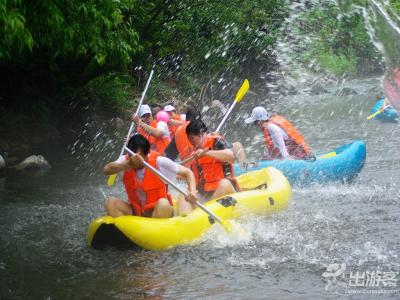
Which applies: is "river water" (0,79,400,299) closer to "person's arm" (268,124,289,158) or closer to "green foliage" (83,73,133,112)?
"person's arm" (268,124,289,158)

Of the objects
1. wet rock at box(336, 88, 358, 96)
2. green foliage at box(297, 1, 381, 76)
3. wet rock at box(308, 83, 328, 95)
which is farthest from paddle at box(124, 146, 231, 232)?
wet rock at box(308, 83, 328, 95)

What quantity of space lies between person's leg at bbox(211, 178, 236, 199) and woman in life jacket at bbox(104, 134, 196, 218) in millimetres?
628

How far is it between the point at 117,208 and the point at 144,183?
14.0 inches

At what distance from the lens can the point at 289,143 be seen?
8188mm

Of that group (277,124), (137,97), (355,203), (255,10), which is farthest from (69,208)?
(255,10)

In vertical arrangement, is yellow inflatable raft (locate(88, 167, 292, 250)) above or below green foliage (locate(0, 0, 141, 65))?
below

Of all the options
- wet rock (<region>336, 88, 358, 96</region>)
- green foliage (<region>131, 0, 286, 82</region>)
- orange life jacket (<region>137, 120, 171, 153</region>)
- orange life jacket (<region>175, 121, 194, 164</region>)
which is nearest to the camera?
orange life jacket (<region>175, 121, 194, 164</region>)

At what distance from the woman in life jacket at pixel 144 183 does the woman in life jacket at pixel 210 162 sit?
1.93 feet

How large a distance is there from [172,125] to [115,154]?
12.1 ft

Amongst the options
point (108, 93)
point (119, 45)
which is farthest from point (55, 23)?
point (108, 93)

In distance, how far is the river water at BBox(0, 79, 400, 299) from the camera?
4523mm

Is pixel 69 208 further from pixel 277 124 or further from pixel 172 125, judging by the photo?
pixel 277 124

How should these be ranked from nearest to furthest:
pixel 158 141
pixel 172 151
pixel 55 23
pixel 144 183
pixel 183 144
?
pixel 55 23
pixel 144 183
pixel 183 144
pixel 172 151
pixel 158 141

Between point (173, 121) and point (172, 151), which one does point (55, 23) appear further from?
point (173, 121)
